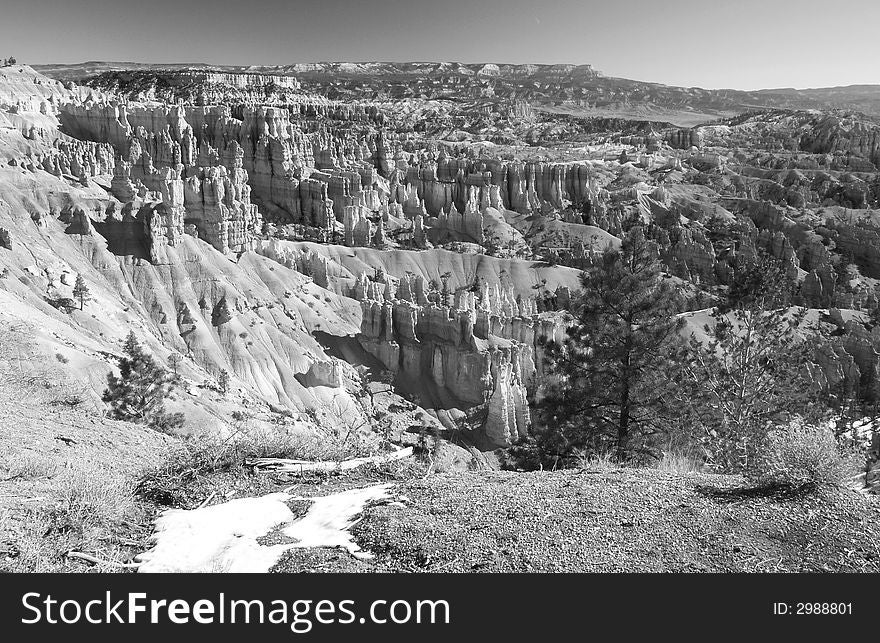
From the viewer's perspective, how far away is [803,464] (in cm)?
571

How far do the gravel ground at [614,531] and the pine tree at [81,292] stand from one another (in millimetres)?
29445

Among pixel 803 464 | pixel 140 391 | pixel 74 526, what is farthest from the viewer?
pixel 140 391

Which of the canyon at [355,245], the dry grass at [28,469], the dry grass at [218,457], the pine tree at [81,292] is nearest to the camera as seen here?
the dry grass at [28,469]

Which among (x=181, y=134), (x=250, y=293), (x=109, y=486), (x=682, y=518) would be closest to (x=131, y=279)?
(x=250, y=293)

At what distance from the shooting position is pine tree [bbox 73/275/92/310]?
29.9 metres

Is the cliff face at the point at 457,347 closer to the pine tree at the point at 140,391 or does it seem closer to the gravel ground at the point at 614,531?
the pine tree at the point at 140,391

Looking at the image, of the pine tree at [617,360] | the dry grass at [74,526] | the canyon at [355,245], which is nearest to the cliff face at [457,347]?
the canyon at [355,245]

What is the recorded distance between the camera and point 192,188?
148 feet

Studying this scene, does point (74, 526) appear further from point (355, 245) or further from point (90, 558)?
point (355, 245)

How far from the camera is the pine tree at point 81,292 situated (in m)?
Answer: 29.9

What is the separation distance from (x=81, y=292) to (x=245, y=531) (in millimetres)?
29615

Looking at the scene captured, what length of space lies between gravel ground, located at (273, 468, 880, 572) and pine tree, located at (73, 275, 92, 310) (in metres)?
29.4

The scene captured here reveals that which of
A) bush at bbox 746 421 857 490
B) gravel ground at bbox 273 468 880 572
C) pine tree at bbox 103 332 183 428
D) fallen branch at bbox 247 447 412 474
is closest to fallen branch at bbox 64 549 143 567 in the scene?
gravel ground at bbox 273 468 880 572

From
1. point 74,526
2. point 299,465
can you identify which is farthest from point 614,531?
point 74,526
